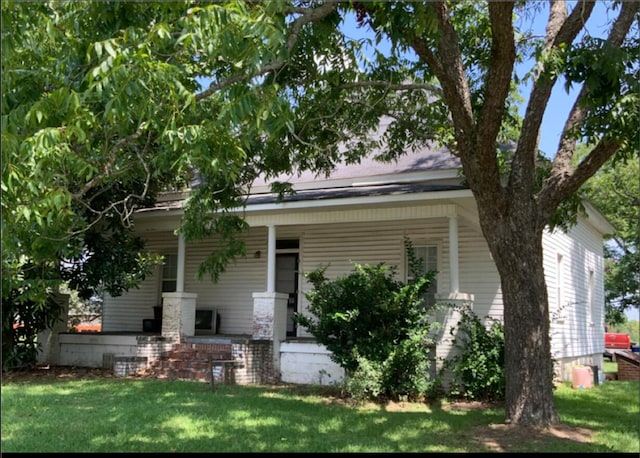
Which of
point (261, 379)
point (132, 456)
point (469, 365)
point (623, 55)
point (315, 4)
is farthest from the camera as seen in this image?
point (261, 379)

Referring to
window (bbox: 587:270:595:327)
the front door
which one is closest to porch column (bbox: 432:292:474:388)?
the front door

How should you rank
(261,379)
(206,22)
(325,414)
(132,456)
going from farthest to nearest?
(261,379)
(325,414)
(132,456)
(206,22)

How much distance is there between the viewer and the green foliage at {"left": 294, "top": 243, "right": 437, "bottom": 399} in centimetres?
973

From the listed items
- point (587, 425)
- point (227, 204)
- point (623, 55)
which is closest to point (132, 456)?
point (227, 204)

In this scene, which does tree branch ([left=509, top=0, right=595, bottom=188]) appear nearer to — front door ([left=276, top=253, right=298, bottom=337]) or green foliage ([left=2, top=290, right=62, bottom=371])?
front door ([left=276, top=253, right=298, bottom=337])

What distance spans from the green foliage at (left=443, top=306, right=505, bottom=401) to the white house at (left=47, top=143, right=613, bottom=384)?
503 millimetres

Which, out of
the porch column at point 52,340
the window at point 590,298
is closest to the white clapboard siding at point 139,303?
the porch column at point 52,340

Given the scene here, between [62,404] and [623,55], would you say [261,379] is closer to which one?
[62,404]

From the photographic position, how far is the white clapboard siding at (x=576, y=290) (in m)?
13.6

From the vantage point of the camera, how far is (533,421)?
292 inches

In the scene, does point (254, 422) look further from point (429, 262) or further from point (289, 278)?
point (289, 278)

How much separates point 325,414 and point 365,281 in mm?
2437

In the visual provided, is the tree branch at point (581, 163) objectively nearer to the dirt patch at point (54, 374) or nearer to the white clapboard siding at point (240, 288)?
the white clapboard siding at point (240, 288)

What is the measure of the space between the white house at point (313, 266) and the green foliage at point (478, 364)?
1.65ft
